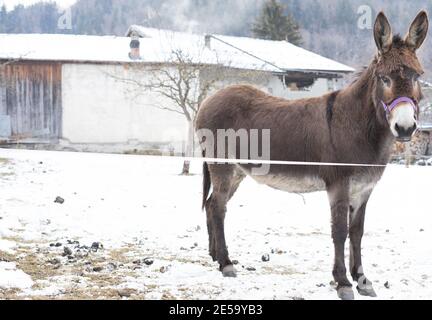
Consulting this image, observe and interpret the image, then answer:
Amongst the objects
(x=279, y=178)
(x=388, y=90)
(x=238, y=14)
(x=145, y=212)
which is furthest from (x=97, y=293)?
(x=238, y=14)

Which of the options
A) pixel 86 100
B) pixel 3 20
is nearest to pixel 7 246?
pixel 86 100

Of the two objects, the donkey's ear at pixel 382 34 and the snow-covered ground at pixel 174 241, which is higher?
the donkey's ear at pixel 382 34

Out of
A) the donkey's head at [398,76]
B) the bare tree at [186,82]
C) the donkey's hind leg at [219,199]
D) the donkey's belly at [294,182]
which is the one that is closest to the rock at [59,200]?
the donkey's hind leg at [219,199]

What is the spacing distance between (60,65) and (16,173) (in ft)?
36.3

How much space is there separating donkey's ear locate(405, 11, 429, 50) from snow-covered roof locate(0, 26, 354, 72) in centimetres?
1423

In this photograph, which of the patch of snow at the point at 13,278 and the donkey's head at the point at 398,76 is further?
the patch of snow at the point at 13,278

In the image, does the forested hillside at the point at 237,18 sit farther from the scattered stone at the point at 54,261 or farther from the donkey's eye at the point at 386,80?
the donkey's eye at the point at 386,80

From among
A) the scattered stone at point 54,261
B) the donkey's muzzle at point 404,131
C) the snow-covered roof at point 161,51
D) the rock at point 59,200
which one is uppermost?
the snow-covered roof at point 161,51

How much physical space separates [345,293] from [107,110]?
1830cm

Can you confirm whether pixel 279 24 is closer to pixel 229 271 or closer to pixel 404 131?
pixel 229 271

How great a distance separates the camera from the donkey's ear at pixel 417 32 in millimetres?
4512

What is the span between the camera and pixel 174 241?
22.4 feet

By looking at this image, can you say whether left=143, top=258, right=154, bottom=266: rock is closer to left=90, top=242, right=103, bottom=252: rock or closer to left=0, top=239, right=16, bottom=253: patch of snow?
left=90, top=242, right=103, bottom=252: rock

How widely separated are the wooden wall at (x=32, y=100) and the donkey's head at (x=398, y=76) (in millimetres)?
18854
